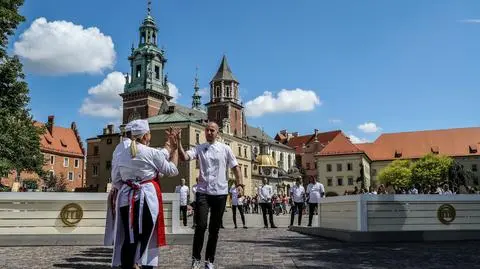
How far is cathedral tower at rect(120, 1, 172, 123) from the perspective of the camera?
9406 cm

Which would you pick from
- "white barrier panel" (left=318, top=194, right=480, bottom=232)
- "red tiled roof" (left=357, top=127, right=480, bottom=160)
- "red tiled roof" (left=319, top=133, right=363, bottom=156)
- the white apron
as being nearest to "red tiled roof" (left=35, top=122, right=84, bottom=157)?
"red tiled roof" (left=319, top=133, right=363, bottom=156)

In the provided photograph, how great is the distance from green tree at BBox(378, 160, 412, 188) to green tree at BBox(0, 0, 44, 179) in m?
66.7

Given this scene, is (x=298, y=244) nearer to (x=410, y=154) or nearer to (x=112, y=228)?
(x=112, y=228)

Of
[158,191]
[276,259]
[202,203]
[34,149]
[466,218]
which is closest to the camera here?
[158,191]

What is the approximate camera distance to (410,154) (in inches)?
3868

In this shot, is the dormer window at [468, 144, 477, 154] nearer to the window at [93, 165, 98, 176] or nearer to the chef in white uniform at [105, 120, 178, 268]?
the window at [93, 165, 98, 176]

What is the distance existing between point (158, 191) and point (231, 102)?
90781 millimetres

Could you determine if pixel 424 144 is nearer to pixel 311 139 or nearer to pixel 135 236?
pixel 311 139

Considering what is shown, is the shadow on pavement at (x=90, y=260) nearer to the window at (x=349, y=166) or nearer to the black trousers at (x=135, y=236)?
the black trousers at (x=135, y=236)

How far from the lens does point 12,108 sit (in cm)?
2652

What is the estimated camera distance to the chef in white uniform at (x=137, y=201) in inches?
208

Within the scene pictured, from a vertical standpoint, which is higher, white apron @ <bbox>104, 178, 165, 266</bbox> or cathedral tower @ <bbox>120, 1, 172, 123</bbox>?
cathedral tower @ <bbox>120, 1, 172, 123</bbox>

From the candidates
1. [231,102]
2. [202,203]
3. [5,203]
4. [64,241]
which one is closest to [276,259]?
[202,203]

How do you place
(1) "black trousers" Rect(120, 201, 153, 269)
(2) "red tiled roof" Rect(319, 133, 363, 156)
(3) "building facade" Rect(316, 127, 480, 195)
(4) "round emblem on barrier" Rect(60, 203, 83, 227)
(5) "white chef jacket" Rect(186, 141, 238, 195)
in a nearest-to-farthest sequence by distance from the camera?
(1) "black trousers" Rect(120, 201, 153, 269)
(5) "white chef jacket" Rect(186, 141, 238, 195)
(4) "round emblem on barrier" Rect(60, 203, 83, 227)
(3) "building facade" Rect(316, 127, 480, 195)
(2) "red tiled roof" Rect(319, 133, 363, 156)
